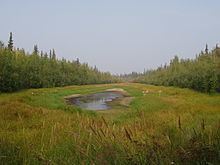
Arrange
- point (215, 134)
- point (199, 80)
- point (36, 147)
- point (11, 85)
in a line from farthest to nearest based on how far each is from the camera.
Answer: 1. point (199, 80)
2. point (11, 85)
3. point (36, 147)
4. point (215, 134)

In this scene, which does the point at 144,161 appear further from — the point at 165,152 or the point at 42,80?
the point at 42,80

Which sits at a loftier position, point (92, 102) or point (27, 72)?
point (27, 72)

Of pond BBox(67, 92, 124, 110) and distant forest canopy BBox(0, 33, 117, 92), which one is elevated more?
distant forest canopy BBox(0, 33, 117, 92)

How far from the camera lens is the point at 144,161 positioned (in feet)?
10.6

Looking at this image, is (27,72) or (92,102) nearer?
(92,102)

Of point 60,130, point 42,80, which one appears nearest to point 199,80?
point 42,80

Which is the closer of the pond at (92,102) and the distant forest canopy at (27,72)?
the pond at (92,102)

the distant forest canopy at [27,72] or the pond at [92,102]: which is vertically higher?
the distant forest canopy at [27,72]

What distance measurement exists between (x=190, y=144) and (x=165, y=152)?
1.17 ft

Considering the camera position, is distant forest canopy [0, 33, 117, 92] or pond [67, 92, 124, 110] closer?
pond [67, 92, 124, 110]

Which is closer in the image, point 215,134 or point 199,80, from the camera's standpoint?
point 215,134

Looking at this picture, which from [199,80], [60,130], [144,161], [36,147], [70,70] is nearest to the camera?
[144,161]

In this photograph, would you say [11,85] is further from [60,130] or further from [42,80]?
[60,130]

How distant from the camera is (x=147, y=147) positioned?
3518mm
